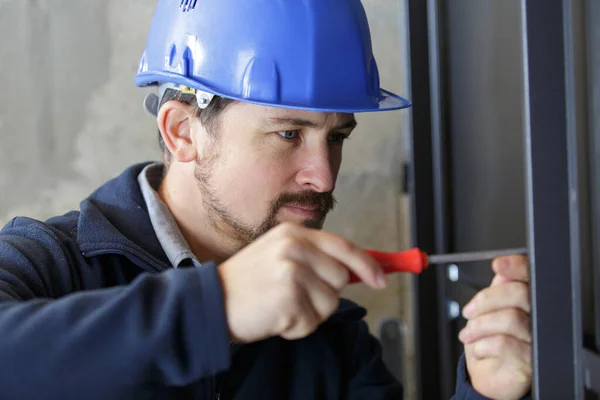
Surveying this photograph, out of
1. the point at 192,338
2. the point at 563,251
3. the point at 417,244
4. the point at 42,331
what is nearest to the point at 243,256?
the point at 192,338

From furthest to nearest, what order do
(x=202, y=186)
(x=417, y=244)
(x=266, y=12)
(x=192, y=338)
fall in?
(x=417, y=244), (x=202, y=186), (x=266, y=12), (x=192, y=338)

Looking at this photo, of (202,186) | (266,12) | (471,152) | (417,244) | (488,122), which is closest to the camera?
(266,12)

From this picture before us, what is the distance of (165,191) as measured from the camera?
4.03 feet

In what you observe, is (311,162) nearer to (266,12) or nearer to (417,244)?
(266,12)

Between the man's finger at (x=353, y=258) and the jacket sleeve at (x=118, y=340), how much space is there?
0.39 ft

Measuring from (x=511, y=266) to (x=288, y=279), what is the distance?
307 millimetres

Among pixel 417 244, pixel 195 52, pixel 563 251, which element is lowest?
pixel 417 244

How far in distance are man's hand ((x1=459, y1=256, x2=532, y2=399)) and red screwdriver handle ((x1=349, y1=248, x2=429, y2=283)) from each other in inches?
5.6

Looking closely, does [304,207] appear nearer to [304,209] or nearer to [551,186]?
[304,209]

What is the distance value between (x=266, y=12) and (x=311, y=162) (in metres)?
0.26

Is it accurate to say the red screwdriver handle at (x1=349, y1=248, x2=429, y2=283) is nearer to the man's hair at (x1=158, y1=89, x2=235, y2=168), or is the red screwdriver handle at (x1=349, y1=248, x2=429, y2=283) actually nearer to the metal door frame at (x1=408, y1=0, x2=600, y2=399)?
the metal door frame at (x1=408, y1=0, x2=600, y2=399)

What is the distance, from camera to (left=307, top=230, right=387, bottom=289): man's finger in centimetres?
64

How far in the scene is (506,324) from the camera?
2.60 ft

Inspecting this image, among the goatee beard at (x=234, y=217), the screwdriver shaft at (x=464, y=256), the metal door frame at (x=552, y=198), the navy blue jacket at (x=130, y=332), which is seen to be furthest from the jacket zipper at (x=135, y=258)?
the metal door frame at (x=552, y=198)
